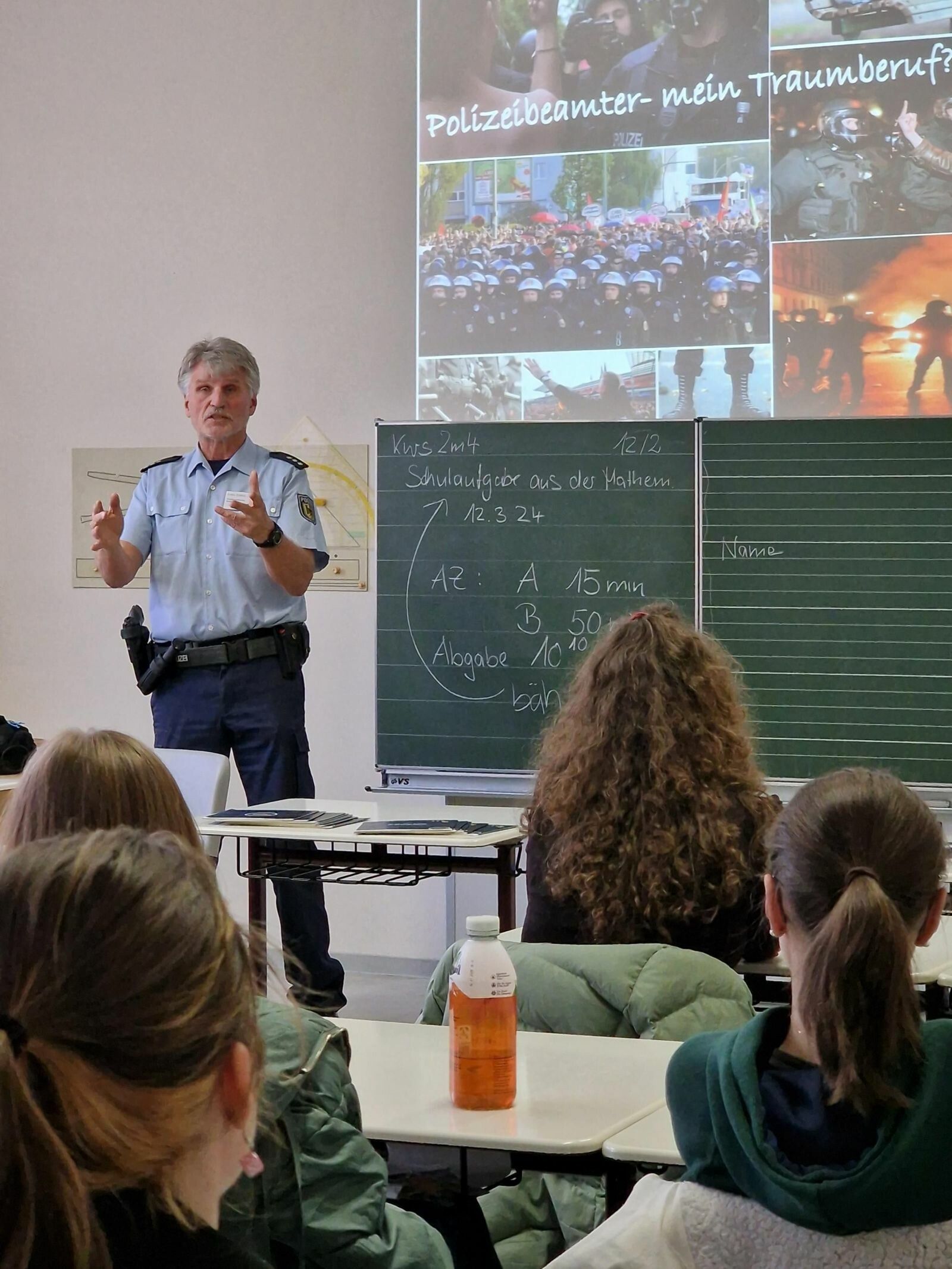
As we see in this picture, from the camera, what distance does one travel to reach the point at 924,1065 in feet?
3.93

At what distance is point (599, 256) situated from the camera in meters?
4.70

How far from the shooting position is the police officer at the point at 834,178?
14.5ft

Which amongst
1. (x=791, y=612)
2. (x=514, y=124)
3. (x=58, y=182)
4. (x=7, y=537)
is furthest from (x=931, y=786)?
(x=58, y=182)

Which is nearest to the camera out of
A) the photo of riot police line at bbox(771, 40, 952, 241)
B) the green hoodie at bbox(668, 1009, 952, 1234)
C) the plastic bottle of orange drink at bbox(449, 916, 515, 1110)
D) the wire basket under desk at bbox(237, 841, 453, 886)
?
the green hoodie at bbox(668, 1009, 952, 1234)

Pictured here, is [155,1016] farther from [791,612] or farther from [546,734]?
[791,612]

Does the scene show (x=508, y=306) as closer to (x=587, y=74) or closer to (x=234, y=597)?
(x=587, y=74)

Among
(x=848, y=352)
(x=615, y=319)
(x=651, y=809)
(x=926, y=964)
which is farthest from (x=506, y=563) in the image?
(x=926, y=964)

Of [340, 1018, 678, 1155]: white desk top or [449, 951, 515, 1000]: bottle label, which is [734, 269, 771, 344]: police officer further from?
[449, 951, 515, 1000]: bottle label

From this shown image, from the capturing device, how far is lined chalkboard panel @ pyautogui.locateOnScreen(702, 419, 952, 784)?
431cm

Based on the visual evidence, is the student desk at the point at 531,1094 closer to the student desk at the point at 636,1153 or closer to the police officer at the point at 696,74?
the student desk at the point at 636,1153

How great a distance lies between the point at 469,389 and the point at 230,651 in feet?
4.40

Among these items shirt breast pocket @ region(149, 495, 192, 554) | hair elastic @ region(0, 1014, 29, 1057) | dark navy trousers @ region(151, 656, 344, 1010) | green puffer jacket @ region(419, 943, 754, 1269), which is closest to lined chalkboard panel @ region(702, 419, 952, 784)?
dark navy trousers @ region(151, 656, 344, 1010)

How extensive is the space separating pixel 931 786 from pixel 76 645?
3.07 m

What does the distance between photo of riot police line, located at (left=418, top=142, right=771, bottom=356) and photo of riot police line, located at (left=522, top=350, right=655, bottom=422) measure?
0.04 meters
